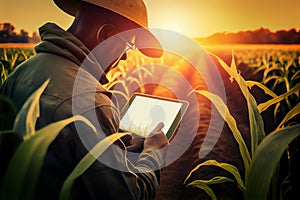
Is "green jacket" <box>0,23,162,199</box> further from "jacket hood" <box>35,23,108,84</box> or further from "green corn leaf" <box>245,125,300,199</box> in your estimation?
"green corn leaf" <box>245,125,300,199</box>

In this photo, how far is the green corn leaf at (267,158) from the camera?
1.19 meters

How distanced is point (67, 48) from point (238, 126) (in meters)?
0.95

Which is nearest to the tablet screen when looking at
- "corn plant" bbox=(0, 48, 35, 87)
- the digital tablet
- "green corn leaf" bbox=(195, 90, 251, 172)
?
the digital tablet

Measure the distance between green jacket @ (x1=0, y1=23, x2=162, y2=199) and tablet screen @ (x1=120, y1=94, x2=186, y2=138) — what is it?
21cm

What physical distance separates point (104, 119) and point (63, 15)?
0.74 m

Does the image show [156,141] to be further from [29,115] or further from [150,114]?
[29,115]

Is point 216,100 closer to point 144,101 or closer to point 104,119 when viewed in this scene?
point 144,101

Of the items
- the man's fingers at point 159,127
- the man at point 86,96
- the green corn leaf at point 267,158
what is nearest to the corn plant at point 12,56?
the man at point 86,96

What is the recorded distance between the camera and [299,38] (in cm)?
168

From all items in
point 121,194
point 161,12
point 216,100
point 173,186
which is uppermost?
point 161,12

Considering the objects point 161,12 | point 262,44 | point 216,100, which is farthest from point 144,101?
point 262,44

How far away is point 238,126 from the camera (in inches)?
71.2

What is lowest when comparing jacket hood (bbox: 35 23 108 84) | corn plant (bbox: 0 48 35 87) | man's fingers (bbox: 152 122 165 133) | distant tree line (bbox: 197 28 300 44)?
corn plant (bbox: 0 48 35 87)

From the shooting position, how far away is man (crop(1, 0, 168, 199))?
104 centimetres
